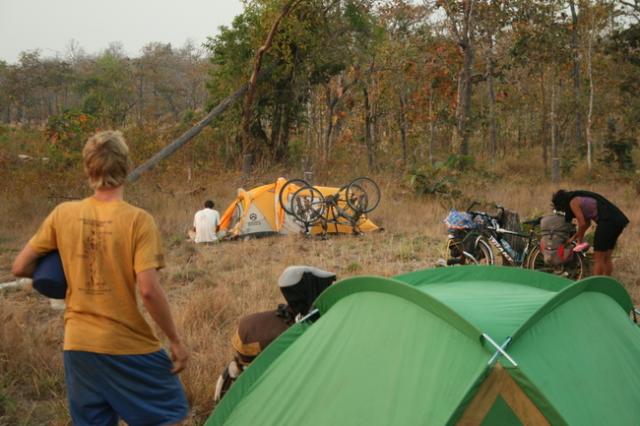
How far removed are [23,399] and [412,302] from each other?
2.66 m

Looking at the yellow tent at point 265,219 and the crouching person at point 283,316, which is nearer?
the crouching person at point 283,316

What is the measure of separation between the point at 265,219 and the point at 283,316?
8038 millimetres

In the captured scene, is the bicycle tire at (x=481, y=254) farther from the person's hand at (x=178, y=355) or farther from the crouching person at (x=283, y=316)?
the person's hand at (x=178, y=355)

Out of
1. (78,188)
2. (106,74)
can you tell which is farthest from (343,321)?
(106,74)

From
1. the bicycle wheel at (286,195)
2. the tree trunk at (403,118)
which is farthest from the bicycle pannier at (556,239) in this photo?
the tree trunk at (403,118)

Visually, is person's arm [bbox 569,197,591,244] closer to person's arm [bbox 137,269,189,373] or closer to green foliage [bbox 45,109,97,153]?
person's arm [bbox 137,269,189,373]

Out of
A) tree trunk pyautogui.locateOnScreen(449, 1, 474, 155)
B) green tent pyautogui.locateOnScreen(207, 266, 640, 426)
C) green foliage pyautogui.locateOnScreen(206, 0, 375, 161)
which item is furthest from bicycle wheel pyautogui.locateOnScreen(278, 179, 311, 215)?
tree trunk pyautogui.locateOnScreen(449, 1, 474, 155)

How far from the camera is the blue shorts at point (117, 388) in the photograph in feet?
8.49

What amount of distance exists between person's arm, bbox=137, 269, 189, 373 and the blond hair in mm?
363

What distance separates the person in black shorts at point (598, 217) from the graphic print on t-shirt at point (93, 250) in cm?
571

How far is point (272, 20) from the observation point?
17016 mm

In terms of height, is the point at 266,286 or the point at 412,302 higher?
the point at 412,302

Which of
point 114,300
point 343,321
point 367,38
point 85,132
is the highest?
point 367,38

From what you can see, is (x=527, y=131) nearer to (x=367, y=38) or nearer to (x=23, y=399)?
(x=367, y=38)
